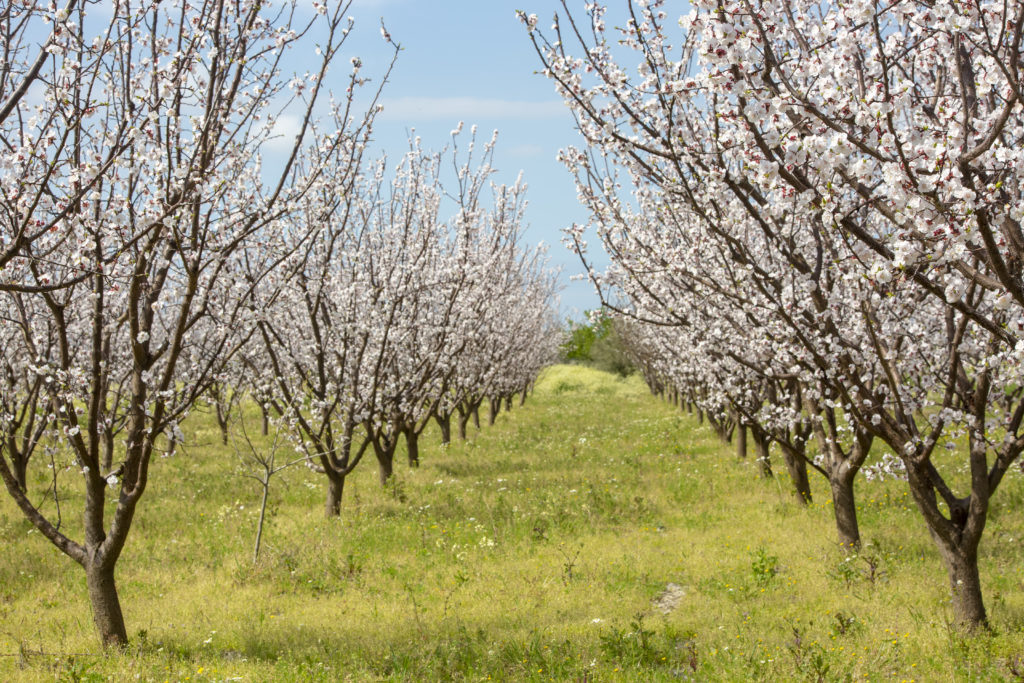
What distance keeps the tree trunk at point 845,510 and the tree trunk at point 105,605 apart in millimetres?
8083

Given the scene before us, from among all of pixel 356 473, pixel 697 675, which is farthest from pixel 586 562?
pixel 356 473

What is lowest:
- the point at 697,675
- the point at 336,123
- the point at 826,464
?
the point at 697,675

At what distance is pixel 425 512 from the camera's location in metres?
12.4

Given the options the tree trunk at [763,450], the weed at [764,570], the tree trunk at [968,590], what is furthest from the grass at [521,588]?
the tree trunk at [763,450]

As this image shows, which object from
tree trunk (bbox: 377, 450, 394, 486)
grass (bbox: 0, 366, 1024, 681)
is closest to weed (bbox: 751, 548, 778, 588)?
grass (bbox: 0, 366, 1024, 681)

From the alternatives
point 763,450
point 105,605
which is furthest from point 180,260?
point 763,450

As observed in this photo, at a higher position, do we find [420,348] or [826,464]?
[420,348]

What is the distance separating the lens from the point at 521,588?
864 centimetres

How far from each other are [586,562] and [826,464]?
3551 millimetres

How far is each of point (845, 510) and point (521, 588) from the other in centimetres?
430

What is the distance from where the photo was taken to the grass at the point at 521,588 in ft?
20.6

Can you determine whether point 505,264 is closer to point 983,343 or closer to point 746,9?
point 983,343

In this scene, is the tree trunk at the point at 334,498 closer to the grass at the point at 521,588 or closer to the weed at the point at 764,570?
the grass at the point at 521,588

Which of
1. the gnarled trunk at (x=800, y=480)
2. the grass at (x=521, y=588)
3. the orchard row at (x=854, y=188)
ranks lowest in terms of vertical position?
the grass at (x=521, y=588)
